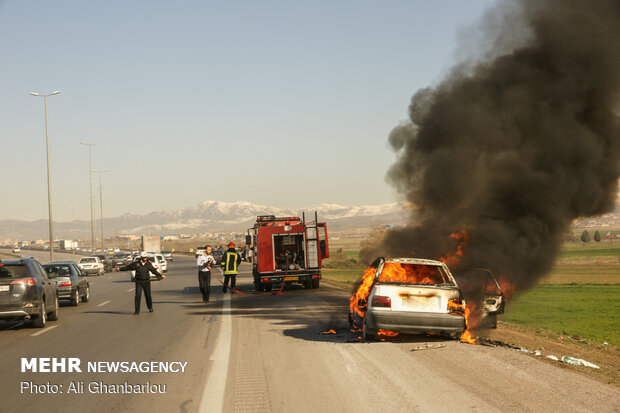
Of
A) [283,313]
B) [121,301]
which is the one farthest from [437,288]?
[121,301]

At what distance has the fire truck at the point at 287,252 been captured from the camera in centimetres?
2617

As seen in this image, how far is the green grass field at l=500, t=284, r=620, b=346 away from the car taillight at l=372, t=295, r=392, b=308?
9.58 meters

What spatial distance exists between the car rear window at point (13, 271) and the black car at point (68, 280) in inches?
239

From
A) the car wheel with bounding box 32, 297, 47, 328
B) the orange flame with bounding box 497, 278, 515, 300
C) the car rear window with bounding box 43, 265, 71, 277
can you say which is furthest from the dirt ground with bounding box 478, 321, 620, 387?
the car rear window with bounding box 43, 265, 71, 277

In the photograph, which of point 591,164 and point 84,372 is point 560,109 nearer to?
point 591,164

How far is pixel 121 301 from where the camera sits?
23.2m

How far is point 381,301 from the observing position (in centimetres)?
1088

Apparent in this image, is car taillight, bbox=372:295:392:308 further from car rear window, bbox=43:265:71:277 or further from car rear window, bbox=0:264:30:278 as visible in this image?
car rear window, bbox=43:265:71:277

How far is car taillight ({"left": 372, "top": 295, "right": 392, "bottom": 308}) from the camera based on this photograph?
10852 millimetres

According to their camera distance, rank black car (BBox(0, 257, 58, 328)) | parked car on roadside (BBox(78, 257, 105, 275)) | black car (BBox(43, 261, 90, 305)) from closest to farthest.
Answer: black car (BBox(0, 257, 58, 328))
black car (BBox(43, 261, 90, 305))
parked car on roadside (BBox(78, 257, 105, 275))

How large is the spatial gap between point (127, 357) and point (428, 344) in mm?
4761

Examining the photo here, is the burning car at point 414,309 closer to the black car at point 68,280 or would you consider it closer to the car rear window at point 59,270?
the black car at point 68,280

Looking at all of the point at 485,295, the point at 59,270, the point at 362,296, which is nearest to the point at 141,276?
the point at 59,270

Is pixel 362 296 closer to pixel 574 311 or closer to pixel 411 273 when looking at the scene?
pixel 411 273
